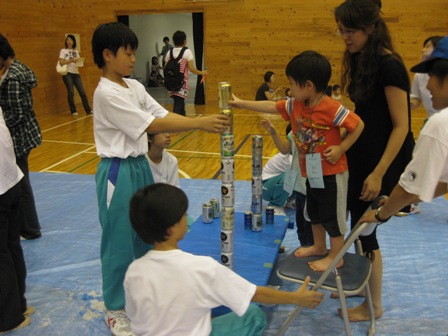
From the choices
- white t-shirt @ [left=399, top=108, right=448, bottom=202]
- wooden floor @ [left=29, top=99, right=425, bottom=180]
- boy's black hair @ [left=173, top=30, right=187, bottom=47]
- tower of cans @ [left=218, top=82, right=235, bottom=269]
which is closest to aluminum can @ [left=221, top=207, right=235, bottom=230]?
tower of cans @ [left=218, top=82, right=235, bottom=269]

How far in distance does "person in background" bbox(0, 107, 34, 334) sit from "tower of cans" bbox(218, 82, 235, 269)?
1213mm

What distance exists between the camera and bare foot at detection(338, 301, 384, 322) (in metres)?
2.65

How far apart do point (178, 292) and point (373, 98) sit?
1.43 m

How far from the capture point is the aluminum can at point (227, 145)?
2.16 metres

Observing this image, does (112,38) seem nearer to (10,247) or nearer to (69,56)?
(10,247)

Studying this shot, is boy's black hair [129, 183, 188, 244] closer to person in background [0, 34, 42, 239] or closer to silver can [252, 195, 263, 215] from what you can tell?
silver can [252, 195, 263, 215]

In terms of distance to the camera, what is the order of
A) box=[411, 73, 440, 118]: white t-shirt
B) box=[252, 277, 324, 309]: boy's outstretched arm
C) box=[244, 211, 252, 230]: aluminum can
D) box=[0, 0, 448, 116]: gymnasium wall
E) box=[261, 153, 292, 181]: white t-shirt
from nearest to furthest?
box=[252, 277, 324, 309]: boy's outstretched arm < box=[244, 211, 252, 230]: aluminum can < box=[411, 73, 440, 118]: white t-shirt < box=[261, 153, 292, 181]: white t-shirt < box=[0, 0, 448, 116]: gymnasium wall

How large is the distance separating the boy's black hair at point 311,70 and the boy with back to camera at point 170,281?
0.93 metres

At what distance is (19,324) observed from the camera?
2629mm

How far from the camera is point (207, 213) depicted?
3.22m

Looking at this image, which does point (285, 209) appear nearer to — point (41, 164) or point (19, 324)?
point (19, 324)

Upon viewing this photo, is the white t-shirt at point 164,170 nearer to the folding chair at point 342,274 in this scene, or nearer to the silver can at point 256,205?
the silver can at point 256,205

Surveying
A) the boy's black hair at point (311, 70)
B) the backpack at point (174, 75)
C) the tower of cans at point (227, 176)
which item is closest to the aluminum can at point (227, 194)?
the tower of cans at point (227, 176)

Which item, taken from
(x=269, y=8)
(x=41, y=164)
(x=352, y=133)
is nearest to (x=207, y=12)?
(x=269, y=8)
